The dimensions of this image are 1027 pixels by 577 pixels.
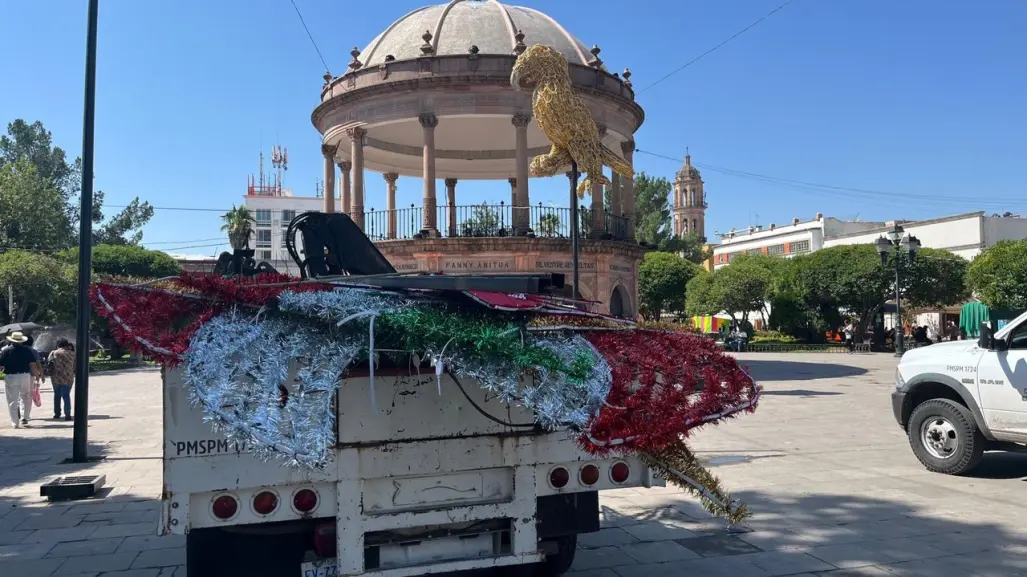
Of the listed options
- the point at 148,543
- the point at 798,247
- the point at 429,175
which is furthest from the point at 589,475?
the point at 798,247

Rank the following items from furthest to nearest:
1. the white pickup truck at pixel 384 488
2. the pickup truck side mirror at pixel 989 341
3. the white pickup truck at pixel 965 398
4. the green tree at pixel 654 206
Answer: the green tree at pixel 654 206 → the pickup truck side mirror at pixel 989 341 → the white pickup truck at pixel 965 398 → the white pickup truck at pixel 384 488

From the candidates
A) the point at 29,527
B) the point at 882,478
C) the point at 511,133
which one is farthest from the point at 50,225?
the point at 882,478

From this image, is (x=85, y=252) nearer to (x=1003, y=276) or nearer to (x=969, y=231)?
(x=1003, y=276)

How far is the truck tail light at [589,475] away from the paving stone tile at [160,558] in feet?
10.4

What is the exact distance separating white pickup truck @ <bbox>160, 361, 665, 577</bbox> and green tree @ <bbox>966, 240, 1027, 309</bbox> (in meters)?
35.0

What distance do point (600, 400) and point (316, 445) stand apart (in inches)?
53.2

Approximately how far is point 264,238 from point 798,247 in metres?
62.4

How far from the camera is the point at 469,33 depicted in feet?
66.9

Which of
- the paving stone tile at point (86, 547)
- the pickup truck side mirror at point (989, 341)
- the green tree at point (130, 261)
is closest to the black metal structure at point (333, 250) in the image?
the paving stone tile at point (86, 547)

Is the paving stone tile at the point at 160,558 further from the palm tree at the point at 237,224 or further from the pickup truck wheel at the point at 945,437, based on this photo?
the palm tree at the point at 237,224

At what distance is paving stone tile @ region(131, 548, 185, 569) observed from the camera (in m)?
5.37

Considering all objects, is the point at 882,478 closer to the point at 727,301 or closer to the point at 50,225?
the point at 727,301

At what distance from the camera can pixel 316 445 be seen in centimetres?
337

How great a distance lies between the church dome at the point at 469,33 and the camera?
20.1 metres
